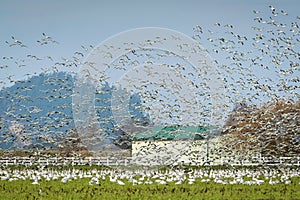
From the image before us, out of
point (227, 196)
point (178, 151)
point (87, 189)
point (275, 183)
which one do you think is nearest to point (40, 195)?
point (87, 189)

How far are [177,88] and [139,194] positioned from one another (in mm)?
5410

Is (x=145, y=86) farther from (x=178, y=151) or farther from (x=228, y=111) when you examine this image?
(x=178, y=151)

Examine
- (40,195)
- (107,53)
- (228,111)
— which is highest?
(107,53)

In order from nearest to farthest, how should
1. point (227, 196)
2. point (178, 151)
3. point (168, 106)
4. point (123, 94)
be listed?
point (227, 196) < point (168, 106) < point (123, 94) < point (178, 151)

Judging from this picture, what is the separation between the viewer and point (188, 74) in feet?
61.7

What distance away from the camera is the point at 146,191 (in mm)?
16719

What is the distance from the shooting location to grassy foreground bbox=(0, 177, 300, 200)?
15211 millimetres

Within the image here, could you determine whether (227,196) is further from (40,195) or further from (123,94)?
(123,94)

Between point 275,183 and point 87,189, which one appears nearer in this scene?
point 87,189

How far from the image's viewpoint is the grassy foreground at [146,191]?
1521 cm

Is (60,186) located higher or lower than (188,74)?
lower

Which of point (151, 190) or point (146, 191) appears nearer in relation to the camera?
point (146, 191)

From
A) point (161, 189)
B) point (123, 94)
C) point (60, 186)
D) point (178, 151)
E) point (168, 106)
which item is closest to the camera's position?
point (161, 189)

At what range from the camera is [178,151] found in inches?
Answer: 1697
